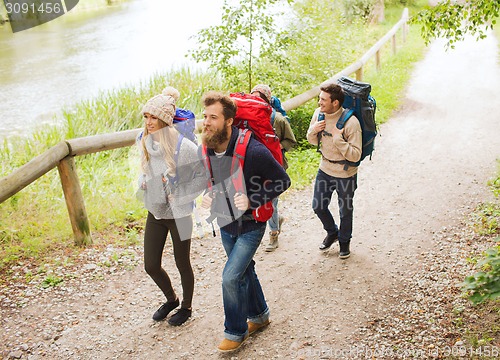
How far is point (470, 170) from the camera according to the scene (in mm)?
6598

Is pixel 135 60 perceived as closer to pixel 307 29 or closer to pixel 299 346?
pixel 307 29

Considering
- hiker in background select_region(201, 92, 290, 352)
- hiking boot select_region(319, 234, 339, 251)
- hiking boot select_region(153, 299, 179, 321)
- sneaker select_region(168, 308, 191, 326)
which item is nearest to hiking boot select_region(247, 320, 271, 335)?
hiker in background select_region(201, 92, 290, 352)

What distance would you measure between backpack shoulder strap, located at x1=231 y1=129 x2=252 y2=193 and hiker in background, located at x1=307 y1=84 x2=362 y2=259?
1.26 meters

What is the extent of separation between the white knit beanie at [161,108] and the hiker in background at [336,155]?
4.46 ft

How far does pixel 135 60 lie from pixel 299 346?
13.8m

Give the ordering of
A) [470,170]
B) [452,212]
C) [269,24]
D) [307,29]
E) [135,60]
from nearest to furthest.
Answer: [452,212], [470,170], [269,24], [307,29], [135,60]

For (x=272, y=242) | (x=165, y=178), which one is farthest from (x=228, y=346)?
(x=272, y=242)

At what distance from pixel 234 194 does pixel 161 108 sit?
2.62ft

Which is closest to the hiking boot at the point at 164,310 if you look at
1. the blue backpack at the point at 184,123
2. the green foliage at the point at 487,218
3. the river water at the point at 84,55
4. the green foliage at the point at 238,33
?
the blue backpack at the point at 184,123

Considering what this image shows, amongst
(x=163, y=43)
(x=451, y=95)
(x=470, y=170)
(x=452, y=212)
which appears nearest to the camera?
(x=452, y=212)

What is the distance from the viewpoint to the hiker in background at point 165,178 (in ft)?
11.4

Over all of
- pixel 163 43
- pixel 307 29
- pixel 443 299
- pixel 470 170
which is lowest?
pixel 163 43

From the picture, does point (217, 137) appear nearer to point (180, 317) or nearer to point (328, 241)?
point (180, 317)

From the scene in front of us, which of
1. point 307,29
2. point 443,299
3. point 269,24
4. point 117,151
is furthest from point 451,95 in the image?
point 443,299
